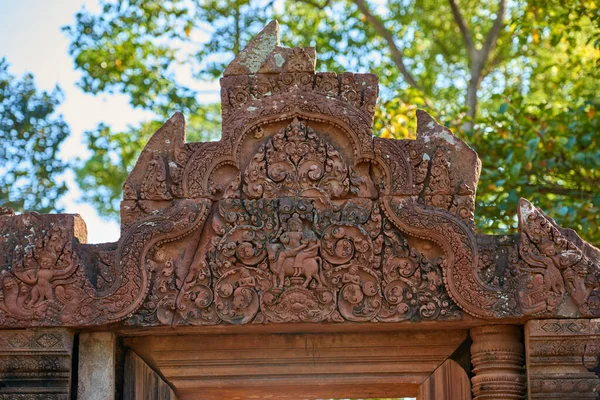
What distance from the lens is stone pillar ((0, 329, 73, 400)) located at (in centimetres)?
623

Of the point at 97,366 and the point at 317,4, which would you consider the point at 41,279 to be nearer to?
the point at 97,366

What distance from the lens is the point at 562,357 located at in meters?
6.18

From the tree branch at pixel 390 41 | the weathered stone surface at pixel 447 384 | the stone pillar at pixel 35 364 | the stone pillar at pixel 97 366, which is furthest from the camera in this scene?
the tree branch at pixel 390 41

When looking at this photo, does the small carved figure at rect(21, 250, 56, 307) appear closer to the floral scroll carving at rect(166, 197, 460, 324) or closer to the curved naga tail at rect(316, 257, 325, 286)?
the floral scroll carving at rect(166, 197, 460, 324)

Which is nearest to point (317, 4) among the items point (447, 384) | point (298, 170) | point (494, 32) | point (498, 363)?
point (494, 32)

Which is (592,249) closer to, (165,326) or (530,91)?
(165,326)

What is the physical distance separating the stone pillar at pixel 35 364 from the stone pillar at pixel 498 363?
101 inches

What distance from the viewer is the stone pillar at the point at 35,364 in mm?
6227

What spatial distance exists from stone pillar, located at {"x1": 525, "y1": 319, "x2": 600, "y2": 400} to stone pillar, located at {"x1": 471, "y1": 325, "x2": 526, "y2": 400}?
121 mm

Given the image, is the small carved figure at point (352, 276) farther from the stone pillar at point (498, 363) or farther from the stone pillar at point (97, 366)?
the stone pillar at point (97, 366)

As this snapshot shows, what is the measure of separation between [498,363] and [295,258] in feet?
4.69

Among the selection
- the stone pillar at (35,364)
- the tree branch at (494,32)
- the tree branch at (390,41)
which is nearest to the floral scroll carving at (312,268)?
the stone pillar at (35,364)

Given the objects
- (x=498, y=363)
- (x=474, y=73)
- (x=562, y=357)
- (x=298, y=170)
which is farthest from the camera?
(x=474, y=73)

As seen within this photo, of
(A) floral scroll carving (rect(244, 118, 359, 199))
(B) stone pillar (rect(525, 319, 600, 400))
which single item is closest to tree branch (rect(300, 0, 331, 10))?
(A) floral scroll carving (rect(244, 118, 359, 199))
